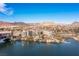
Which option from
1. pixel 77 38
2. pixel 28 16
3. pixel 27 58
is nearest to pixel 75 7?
pixel 77 38

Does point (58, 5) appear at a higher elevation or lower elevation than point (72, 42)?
higher

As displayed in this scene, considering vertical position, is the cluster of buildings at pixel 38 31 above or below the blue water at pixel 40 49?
above

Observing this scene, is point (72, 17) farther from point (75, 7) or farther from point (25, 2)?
point (25, 2)

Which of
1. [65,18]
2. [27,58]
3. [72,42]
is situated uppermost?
[65,18]

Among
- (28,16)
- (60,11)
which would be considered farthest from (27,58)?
(60,11)

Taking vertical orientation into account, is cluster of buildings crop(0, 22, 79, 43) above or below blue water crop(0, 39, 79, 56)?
above

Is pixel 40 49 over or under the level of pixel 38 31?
under
